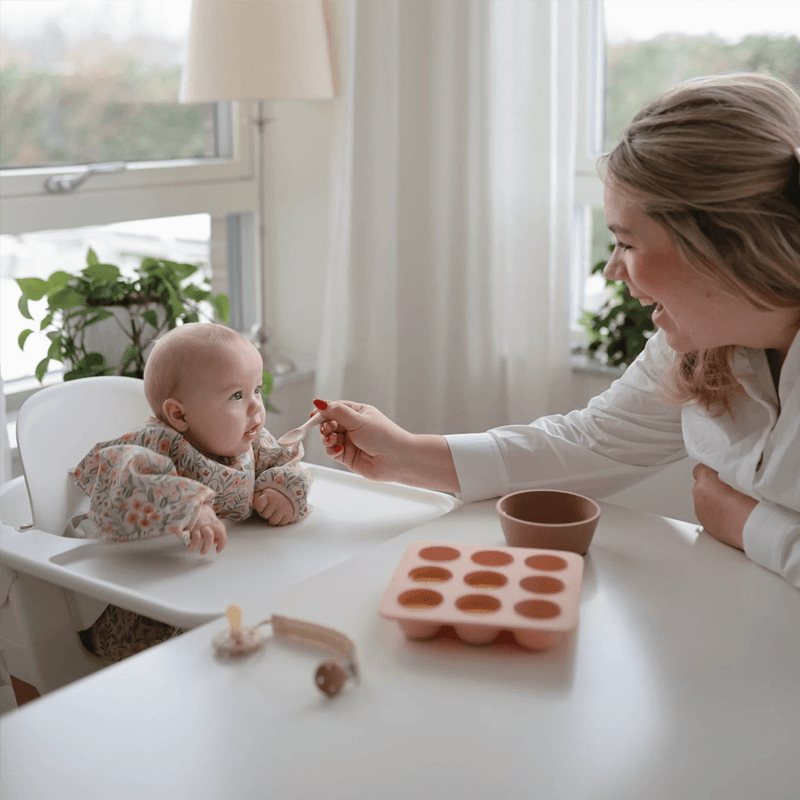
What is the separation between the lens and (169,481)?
1.22 metres

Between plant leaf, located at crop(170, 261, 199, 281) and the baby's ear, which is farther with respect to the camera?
plant leaf, located at crop(170, 261, 199, 281)

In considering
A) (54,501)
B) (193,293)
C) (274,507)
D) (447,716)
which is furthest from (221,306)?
(447,716)

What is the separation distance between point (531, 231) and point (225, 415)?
4.34 ft

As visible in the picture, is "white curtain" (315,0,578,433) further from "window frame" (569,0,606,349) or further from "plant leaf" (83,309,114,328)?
"plant leaf" (83,309,114,328)

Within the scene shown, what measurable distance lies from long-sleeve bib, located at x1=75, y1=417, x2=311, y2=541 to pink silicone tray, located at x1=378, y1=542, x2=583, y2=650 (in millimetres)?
327

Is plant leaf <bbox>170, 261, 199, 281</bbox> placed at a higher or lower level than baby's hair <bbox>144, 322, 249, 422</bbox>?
higher

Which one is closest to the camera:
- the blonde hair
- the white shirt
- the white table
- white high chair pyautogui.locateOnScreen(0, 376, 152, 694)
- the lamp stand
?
the white table

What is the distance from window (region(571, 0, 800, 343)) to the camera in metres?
2.32

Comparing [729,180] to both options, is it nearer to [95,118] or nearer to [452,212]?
[452,212]

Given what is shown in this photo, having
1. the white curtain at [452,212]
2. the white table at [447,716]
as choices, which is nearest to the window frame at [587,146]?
the white curtain at [452,212]

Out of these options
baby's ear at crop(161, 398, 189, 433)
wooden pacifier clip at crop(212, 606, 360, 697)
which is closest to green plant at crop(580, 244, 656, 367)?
baby's ear at crop(161, 398, 189, 433)

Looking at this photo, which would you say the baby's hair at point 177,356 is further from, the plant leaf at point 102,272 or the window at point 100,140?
the window at point 100,140

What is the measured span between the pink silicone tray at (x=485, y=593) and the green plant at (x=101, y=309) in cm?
113

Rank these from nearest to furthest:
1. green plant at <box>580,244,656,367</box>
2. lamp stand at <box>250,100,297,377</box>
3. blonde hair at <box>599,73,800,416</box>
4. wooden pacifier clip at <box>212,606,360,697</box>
Result: wooden pacifier clip at <box>212,606,360,697</box> → blonde hair at <box>599,73,800,416</box> → green plant at <box>580,244,656,367</box> → lamp stand at <box>250,100,297,377</box>
